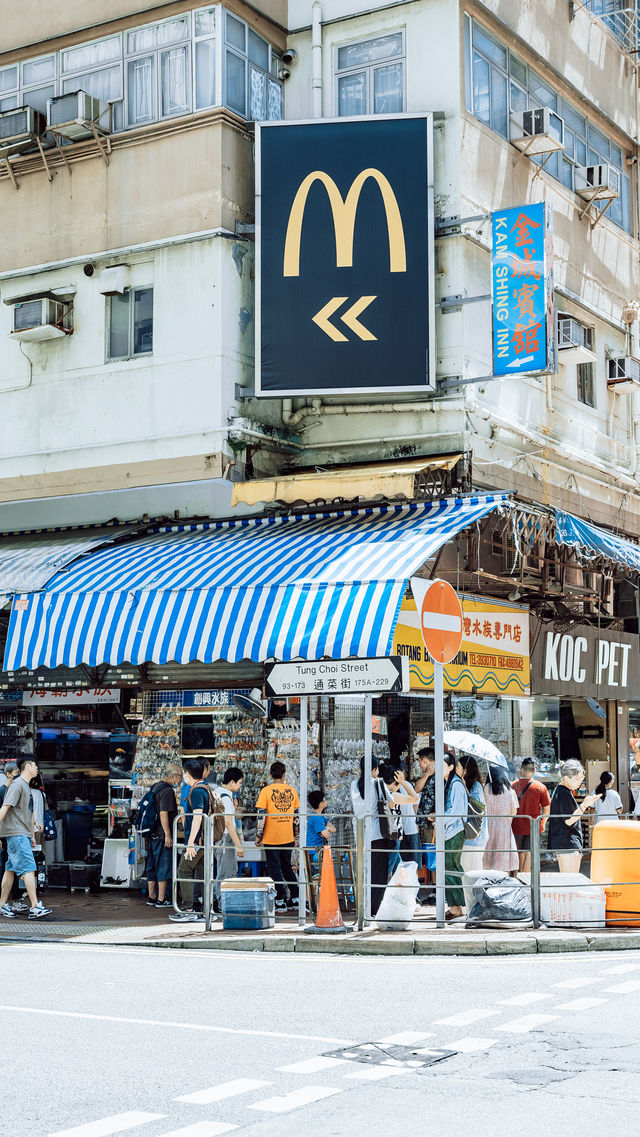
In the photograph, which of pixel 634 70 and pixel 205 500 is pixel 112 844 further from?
pixel 634 70

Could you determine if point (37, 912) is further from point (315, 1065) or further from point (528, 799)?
point (315, 1065)

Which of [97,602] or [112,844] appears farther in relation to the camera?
[112,844]

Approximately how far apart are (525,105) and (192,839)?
12.5 meters

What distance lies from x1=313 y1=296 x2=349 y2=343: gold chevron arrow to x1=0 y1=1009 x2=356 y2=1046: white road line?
1094 cm

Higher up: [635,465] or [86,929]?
[635,465]

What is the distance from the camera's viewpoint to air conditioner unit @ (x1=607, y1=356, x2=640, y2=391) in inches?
887

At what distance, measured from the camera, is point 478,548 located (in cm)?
1770

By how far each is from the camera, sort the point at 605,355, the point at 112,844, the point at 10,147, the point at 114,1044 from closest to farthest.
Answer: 1. the point at 114,1044
2. the point at 112,844
3. the point at 10,147
4. the point at 605,355

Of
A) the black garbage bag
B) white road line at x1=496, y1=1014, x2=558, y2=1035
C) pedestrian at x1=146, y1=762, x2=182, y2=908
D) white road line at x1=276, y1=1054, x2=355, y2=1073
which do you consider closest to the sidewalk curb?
the black garbage bag

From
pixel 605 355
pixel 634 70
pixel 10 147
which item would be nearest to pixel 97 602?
pixel 10 147

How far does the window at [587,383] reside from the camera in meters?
22.3

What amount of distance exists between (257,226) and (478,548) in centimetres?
524

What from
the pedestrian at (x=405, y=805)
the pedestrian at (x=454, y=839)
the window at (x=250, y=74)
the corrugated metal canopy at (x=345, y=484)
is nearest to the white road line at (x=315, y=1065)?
the pedestrian at (x=454, y=839)

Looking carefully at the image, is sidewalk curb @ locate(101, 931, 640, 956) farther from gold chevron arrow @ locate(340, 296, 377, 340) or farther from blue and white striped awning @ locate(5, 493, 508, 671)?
gold chevron arrow @ locate(340, 296, 377, 340)
